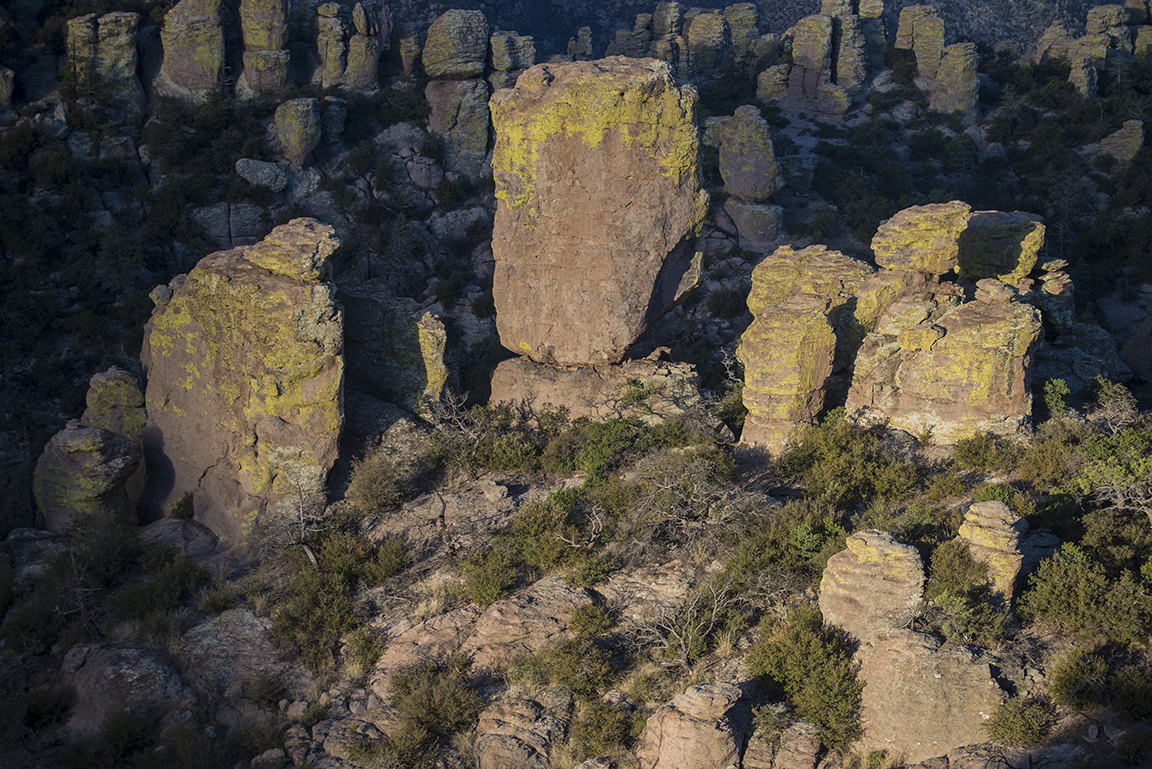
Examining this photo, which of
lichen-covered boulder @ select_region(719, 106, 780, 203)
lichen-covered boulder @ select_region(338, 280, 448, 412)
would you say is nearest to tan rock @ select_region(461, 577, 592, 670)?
lichen-covered boulder @ select_region(338, 280, 448, 412)

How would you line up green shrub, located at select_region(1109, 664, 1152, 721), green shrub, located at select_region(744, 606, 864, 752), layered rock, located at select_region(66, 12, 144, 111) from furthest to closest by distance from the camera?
1. layered rock, located at select_region(66, 12, 144, 111)
2. green shrub, located at select_region(744, 606, 864, 752)
3. green shrub, located at select_region(1109, 664, 1152, 721)

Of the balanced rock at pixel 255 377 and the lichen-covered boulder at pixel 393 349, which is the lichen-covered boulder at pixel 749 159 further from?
the balanced rock at pixel 255 377

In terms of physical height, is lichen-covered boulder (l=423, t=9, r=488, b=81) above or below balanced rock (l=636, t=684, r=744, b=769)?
above

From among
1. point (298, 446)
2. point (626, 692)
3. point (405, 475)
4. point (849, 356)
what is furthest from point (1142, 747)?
point (298, 446)

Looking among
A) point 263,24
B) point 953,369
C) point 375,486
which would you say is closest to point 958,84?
point 263,24

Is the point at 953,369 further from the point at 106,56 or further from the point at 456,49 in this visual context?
the point at 106,56

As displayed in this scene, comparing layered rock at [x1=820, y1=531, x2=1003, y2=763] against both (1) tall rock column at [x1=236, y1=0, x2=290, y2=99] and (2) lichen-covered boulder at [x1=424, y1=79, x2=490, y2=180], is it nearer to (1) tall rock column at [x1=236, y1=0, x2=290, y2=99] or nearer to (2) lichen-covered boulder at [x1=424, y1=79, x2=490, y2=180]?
(2) lichen-covered boulder at [x1=424, y1=79, x2=490, y2=180]
